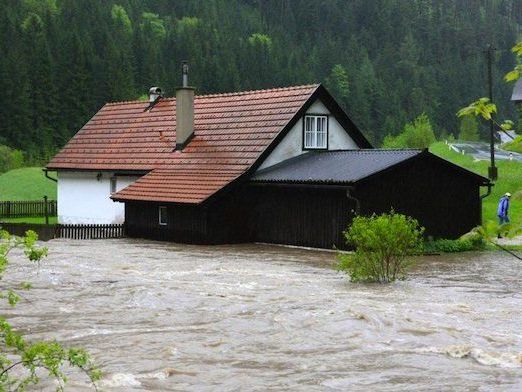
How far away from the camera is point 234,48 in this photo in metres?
131

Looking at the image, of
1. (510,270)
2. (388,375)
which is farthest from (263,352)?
(510,270)

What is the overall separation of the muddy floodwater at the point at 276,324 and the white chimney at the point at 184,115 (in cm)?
1100

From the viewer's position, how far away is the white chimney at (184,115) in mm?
34906

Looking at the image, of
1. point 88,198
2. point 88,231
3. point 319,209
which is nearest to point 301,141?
point 319,209

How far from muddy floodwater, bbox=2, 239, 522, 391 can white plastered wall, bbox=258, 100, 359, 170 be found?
782 cm

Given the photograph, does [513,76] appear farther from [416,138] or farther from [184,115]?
[416,138]

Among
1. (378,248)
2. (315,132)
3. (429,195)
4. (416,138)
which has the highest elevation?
(416,138)

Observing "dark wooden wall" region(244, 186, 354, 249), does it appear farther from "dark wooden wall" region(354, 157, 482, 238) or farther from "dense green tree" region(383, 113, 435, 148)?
"dense green tree" region(383, 113, 435, 148)

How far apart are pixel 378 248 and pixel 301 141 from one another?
12656 millimetres

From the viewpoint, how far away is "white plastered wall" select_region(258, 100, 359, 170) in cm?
3173

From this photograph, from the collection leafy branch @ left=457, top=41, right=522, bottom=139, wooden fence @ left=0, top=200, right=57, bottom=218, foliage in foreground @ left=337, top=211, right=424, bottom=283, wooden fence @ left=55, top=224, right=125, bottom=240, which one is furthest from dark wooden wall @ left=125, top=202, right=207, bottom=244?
leafy branch @ left=457, top=41, right=522, bottom=139

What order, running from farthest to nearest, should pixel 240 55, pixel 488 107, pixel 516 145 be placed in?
1. pixel 240 55
2. pixel 488 107
3. pixel 516 145

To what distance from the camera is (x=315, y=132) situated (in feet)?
108

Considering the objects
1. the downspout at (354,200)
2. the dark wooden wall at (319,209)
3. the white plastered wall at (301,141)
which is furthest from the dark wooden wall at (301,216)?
the white plastered wall at (301,141)
